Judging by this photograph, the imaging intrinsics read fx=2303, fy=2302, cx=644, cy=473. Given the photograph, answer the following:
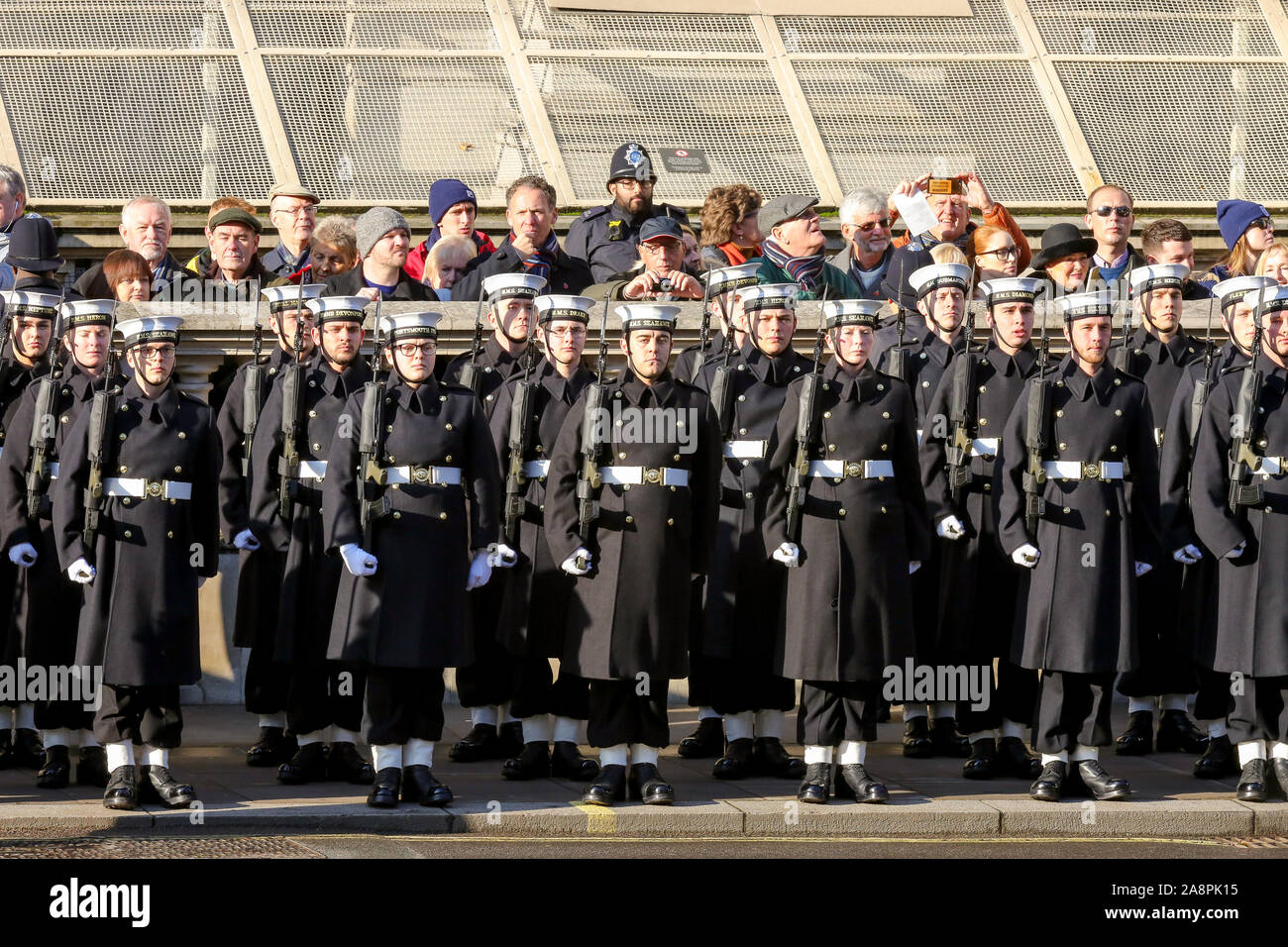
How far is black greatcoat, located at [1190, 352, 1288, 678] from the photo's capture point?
9852mm

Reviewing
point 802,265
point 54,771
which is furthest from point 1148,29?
point 54,771

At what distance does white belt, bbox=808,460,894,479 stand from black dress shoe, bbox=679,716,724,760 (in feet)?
5.49

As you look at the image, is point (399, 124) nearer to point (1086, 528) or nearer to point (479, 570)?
point (479, 570)

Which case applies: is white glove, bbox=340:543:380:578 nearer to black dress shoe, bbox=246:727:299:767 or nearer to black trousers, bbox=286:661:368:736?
black trousers, bbox=286:661:368:736

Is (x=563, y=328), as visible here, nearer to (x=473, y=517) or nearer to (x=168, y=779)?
(x=473, y=517)

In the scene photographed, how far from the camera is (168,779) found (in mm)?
9266

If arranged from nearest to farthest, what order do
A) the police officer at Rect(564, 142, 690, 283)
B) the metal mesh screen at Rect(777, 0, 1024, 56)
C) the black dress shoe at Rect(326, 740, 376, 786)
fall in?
the black dress shoe at Rect(326, 740, 376, 786) → the police officer at Rect(564, 142, 690, 283) → the metal mesh screen at Rect(777, 0, 1024, 56)

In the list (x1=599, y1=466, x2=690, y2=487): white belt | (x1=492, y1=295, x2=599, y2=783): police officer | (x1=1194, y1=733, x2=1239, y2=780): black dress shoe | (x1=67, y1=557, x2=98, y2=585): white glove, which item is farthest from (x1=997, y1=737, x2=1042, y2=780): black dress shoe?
(x1=67, y1=557, x2=98, y2=585): white glove

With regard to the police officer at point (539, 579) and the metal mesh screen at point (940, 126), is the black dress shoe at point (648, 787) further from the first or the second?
the metal mesh screen at point (940, 126)

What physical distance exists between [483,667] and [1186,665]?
3.33 m

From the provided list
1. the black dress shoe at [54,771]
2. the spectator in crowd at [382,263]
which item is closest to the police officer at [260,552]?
the spectator in crowd at [382,263]

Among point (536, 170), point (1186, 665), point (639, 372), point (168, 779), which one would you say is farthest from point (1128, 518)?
point (536, 170)

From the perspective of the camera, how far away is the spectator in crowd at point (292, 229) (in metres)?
11.7

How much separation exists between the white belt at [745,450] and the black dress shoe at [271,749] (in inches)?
92.8
